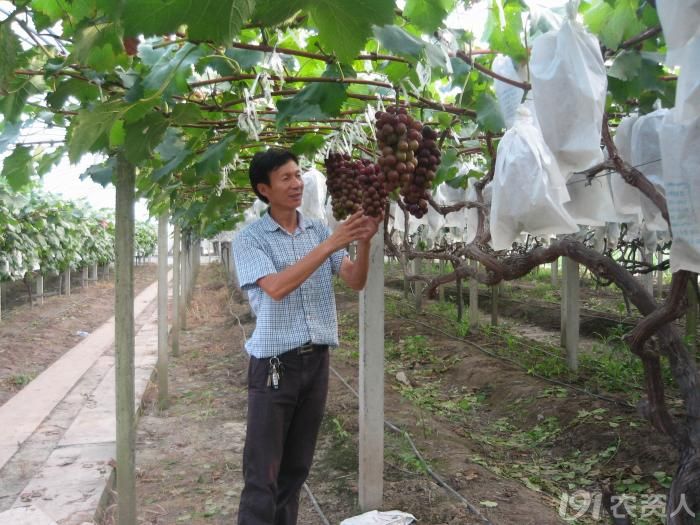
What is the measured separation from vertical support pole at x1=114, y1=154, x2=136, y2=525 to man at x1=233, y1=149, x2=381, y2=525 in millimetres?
624

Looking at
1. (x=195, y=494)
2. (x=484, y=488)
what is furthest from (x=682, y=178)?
(x=195, y=494)

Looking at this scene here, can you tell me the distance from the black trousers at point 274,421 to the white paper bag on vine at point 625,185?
1493mm

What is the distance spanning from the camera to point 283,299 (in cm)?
249

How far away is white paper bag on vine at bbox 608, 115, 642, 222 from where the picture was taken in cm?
253

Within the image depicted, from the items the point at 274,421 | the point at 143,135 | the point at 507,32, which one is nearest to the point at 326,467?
the point at 274,421

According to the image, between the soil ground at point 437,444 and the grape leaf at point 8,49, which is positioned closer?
the grape leaf at point 8,49

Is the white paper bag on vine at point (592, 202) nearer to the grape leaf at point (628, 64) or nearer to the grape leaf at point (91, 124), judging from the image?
the grape leaf at point (628, 64)

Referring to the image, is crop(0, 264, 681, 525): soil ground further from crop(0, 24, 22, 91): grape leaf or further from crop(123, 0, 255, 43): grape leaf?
crop(123, 0, 255, 43): grape leaf

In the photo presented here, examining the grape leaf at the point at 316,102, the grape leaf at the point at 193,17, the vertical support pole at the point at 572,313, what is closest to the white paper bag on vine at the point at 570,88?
the grape leaf at the point at 316,102

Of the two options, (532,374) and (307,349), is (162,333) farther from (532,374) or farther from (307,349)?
(307,349)

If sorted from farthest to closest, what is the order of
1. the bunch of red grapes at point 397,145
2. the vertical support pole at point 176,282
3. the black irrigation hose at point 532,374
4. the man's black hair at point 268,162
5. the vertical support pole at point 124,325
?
the vertical support pole at point 176,282 → the black irrigation hose at point 532,374 → the vertical support pole at point 124,325 → the man's black hair at point 268,162 → the bunch of red grapes at point 397,145

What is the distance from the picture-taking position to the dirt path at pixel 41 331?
786 centimetres

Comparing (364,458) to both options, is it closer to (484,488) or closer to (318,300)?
(484,488)

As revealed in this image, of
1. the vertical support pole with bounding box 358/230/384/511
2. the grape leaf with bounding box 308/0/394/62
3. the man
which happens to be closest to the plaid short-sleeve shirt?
the man
